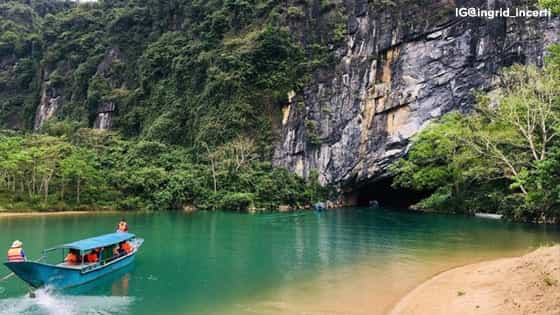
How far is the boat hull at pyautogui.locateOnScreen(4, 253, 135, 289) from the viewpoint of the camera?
1193 cm

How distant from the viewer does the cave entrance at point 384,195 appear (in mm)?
44534

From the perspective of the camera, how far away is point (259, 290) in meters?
12.0

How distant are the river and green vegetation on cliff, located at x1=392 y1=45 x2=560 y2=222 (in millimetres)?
2098

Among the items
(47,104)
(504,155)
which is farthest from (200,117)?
(504,155)

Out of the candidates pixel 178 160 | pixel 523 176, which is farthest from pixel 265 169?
pixel 523 176

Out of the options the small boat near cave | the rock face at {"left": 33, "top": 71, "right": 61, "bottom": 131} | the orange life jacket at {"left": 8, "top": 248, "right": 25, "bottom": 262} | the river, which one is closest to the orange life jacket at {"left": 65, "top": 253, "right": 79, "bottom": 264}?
the river

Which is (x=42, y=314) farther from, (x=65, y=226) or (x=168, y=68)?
(x=168, y=68)

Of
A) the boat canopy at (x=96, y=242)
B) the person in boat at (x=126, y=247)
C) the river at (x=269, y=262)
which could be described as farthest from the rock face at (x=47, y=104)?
the boat canopy at (x=96, y=242)

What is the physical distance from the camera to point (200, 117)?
1868 inches

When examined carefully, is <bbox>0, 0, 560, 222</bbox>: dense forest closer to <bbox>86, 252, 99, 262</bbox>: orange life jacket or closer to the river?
the river

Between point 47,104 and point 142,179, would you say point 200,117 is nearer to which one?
point 142,179

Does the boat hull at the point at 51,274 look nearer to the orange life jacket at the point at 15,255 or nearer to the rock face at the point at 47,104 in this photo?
the orange life jacket at the point at 15,255

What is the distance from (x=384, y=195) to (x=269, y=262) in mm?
35414

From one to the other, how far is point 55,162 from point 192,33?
23.7 m
